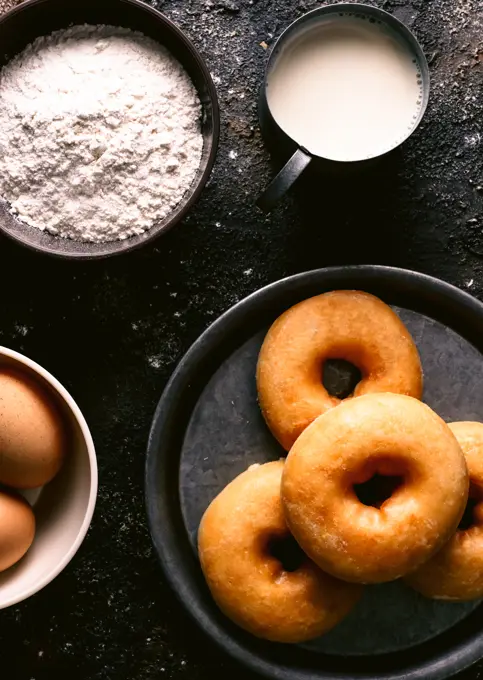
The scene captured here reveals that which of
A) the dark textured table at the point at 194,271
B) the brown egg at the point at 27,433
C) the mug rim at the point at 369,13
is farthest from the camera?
the dark textured table at the point at 194,271

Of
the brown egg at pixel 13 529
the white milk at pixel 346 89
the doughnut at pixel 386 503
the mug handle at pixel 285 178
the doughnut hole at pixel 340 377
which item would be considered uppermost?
the white milk at pixel 346 89

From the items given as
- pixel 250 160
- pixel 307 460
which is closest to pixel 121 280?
pixel 250 160

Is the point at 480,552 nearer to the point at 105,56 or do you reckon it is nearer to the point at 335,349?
the point at 335,349

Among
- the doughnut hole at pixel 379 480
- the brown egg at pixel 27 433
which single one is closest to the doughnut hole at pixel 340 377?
the doughnut hole at pixel 379 480

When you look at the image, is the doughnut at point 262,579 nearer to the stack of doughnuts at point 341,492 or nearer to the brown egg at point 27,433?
the stack of doughnuts at point 341,492

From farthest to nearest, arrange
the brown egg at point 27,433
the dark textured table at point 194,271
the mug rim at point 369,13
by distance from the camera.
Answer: the dark textured table at point 194,271 → the mug rim at point 369,13 → the brown egg at point 27,433

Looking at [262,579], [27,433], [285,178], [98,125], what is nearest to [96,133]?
[98,125]

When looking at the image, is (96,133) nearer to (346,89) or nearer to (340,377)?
(346,89)
